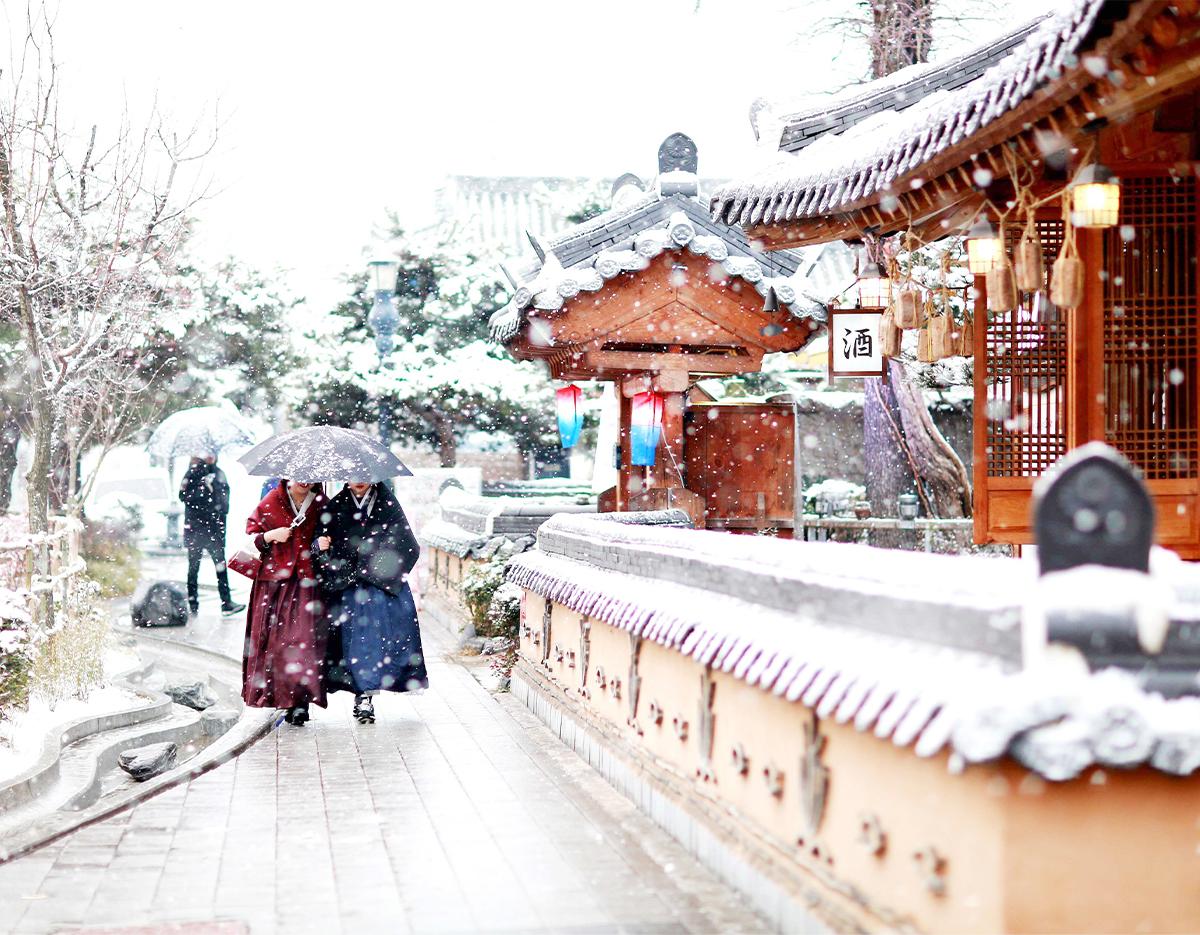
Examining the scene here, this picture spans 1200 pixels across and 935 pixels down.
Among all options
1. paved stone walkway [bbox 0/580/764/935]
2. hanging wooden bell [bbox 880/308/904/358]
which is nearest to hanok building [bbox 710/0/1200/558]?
hanging wooden bell [bbox 880/308/904/358]

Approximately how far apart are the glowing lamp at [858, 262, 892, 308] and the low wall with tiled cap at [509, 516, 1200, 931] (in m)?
5.96

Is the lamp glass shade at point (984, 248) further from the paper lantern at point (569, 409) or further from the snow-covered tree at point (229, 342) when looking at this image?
the snow-covered tree at point (229, 342)

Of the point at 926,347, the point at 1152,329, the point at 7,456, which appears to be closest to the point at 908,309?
Result: the point at 926,347

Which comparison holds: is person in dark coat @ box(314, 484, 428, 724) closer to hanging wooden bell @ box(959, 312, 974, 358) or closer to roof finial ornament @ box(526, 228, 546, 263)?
hanging wooden bell @ box(959, 312, 974, 358)

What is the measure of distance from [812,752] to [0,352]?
57.8ft

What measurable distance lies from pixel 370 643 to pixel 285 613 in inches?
25.8

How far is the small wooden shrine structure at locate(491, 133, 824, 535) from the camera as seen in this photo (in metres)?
14.2

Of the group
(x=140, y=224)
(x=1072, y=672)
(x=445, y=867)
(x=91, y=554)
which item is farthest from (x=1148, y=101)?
(x=91, y=554)

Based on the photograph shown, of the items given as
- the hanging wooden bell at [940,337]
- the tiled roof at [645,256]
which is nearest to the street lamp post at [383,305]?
the tiled roof at [645,256]

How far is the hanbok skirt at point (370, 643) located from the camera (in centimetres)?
1040

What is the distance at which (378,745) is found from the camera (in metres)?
9.63

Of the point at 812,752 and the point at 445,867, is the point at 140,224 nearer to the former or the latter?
the point at 445,867

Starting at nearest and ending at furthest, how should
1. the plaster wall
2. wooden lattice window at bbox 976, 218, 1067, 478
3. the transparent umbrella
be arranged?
the plaster wall, wooden lattice window at bbox 976, 218, 1067, 478, the transparent umbrella

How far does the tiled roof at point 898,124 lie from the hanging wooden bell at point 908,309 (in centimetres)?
109
